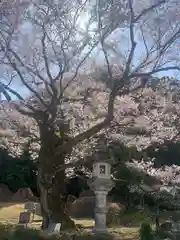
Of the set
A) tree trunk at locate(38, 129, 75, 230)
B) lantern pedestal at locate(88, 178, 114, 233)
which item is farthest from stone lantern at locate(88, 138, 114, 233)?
tree trunk at locate(38, 129, 75, 230)

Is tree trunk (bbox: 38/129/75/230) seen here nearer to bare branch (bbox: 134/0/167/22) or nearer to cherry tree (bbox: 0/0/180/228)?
cherry tree (bbox: 0/0/180/228)

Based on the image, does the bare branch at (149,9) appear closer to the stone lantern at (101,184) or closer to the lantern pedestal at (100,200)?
the stone lantern at (101,184)

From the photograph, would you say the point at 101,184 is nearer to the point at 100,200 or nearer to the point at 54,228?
the point at 100,200

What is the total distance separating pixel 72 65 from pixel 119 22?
1.81m

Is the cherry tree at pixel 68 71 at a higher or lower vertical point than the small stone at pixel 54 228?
higher

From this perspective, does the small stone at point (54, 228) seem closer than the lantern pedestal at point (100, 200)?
Yes

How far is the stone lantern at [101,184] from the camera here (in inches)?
410

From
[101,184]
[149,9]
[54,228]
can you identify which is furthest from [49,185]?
[149,9]

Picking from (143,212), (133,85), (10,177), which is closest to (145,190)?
(143,212)

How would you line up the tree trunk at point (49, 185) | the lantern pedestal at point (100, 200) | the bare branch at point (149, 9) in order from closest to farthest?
1. the bare branch at point (149, 9)
2. the tree trunk at point (49, 185)
3. the lantern pedestal at point (100, 200)

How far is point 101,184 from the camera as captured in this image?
10.6 metres

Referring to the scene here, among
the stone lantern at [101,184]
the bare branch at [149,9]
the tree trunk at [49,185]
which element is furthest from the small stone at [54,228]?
the bare branch at [149,9]

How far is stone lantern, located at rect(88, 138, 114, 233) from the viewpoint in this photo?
34.2 feet

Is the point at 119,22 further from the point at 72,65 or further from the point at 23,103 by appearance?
the point at 23,103
